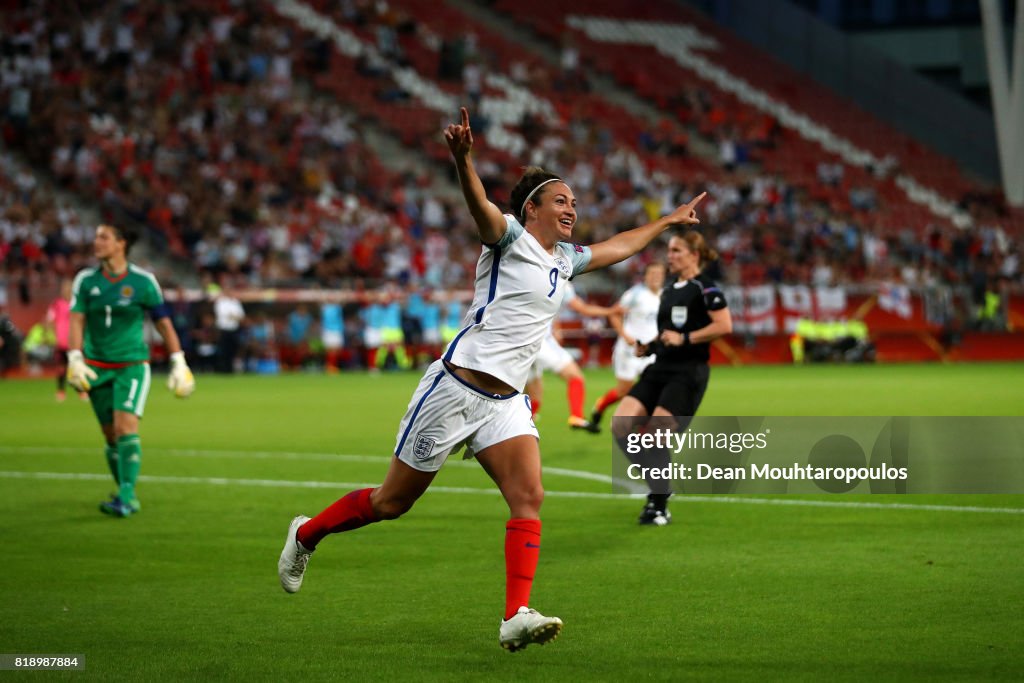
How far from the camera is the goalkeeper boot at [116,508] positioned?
11555mm

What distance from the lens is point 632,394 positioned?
11539mm

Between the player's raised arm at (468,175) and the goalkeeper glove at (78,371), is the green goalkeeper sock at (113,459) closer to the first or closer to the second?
the goalkeeper glove at (78,371)

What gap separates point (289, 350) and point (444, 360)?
95.5ft

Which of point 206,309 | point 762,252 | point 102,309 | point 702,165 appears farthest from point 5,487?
point 702,165

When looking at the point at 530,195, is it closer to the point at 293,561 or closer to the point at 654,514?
the point at 293,561

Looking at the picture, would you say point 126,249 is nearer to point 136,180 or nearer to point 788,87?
point 136,180

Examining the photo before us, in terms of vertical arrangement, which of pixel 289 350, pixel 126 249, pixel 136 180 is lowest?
pixel 289 350

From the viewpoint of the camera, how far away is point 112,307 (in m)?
11.7

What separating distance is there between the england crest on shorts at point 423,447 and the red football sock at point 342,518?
484 mm

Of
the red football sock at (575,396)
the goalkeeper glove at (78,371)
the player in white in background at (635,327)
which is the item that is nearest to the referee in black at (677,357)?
the goalkeeper glove at (78,371)

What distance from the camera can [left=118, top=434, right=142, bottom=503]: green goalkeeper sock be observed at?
1150 centimetres

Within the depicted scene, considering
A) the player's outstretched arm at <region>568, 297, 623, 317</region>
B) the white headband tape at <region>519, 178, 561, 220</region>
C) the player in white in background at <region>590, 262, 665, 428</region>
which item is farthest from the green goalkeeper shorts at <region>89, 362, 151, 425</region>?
the player in white in background at <region>590, 262, 665, 428</region>

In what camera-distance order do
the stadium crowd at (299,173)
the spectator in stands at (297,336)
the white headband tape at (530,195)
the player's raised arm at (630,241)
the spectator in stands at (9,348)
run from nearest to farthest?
the white headband tape at (530,195) < the player's raised arm at (630,241) < the spectator in stands at (9,348) < the stadium crowd at (299,173) < the spectator in stands at (297,336)

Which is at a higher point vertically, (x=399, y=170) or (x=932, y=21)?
(x=932, y=21)
